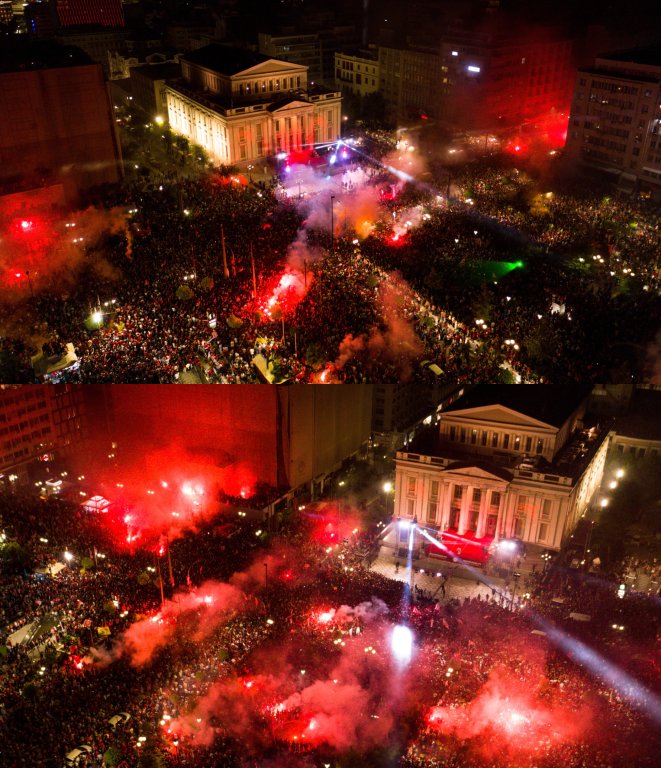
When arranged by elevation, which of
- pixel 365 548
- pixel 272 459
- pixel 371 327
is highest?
pixel 371 327

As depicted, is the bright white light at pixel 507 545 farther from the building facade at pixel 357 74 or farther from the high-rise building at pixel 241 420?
the building facade at pixel 357 74

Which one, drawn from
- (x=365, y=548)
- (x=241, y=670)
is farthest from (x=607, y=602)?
(x=241, y=670)

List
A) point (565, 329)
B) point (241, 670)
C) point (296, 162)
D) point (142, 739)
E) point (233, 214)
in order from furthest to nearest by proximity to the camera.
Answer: point (296, 162)
point (233, 214)
point (565, 329)
point (241, 670)
point (142, 739)

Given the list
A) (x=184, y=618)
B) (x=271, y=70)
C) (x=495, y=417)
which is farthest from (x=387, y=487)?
(x=271, y=70)

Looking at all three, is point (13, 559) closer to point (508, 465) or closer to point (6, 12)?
point (508, 465)

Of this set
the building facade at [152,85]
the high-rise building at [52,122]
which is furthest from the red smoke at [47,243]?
the building facade at [152,85]

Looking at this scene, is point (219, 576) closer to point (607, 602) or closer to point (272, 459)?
point (272, 459)
